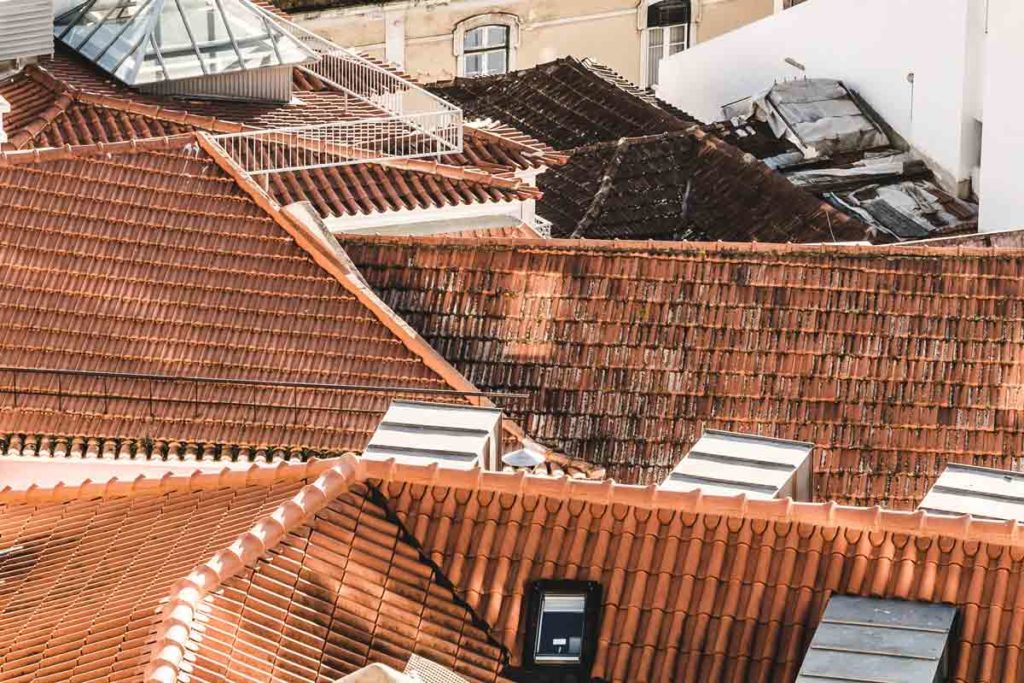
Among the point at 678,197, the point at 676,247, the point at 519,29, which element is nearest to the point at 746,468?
the point at 676,247

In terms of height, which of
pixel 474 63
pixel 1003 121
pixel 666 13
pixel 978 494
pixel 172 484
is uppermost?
pixel 666 13

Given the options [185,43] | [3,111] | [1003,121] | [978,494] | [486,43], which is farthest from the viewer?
[486,43]

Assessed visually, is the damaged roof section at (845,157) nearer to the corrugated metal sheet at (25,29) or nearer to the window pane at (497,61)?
the window pane at (497,61)

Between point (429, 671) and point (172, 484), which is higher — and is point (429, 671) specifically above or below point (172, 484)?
below

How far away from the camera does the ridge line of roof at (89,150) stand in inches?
1176

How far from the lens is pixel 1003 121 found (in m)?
38.6

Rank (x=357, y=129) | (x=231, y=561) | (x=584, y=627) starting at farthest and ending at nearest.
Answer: (x=357, y=129) → (x=584, y=627) → (x=231, y=561)

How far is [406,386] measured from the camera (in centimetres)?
2767

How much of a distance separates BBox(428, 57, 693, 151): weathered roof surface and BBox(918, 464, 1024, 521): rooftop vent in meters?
20.7

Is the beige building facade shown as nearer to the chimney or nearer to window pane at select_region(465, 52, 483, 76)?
window pane at select_region(465, 52, 483, 76)

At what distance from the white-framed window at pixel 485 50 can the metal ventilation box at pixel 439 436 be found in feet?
106

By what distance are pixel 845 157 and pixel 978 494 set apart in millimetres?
20785

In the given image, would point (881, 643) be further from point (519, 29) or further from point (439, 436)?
point (519, 29)

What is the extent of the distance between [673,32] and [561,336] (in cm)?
2811
